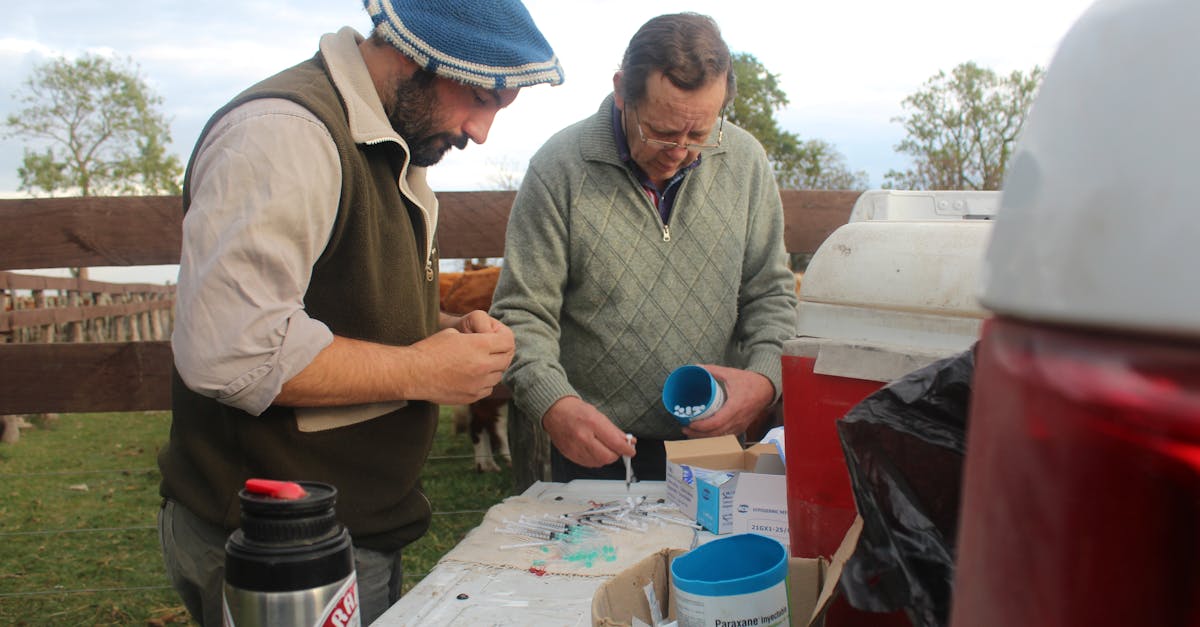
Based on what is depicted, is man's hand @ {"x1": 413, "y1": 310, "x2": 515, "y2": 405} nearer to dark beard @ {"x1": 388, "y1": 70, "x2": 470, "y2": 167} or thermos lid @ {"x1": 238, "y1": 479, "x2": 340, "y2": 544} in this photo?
dark beard @ {"x1": 388, "y1": 70, "x2": 470, "y2": 167}

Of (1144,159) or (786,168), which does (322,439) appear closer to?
(1144,159)

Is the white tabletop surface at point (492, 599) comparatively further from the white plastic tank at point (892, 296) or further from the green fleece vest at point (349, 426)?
the white plastic tank at point (892, 296)

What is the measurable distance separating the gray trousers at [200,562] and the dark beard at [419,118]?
2.71 feet

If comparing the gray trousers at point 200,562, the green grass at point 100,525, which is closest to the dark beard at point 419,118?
the gray trousers at point 200,562

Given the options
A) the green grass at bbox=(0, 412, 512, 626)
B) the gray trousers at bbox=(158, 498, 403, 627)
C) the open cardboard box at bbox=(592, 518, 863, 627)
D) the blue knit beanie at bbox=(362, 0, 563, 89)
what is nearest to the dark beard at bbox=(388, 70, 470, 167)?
the blue knit beanie at bbox=(362, 0, 563, 89)

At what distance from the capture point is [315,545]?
0.85 meters

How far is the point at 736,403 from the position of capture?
2.32 m

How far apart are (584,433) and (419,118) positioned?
860 millimetres

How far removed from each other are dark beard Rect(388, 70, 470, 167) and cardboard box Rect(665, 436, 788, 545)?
840mm

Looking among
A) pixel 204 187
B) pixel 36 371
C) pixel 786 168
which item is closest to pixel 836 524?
pixel 204 187

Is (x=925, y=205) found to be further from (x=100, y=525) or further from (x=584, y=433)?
(x=100, y=525)

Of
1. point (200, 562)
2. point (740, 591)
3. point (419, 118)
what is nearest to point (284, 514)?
point (740, 591)

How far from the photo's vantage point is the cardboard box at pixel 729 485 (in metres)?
1.71

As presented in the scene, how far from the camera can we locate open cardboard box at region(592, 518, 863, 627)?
42.8 inches
